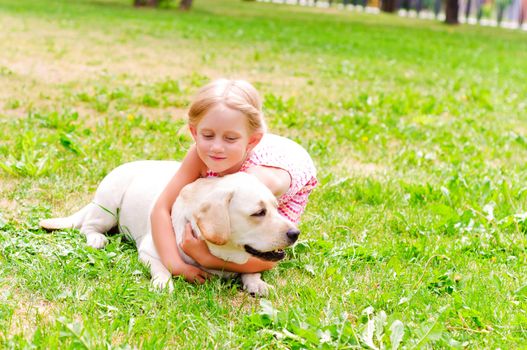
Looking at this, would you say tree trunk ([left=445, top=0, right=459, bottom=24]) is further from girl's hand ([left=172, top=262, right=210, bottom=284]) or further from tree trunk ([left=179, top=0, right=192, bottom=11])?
girl's hand ([left=172, top=262, right=210, bottom=284])

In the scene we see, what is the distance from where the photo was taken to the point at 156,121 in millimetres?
7410

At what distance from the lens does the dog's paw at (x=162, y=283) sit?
11.7 ft

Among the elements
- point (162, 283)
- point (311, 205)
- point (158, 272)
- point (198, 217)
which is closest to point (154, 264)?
point (158, 272)

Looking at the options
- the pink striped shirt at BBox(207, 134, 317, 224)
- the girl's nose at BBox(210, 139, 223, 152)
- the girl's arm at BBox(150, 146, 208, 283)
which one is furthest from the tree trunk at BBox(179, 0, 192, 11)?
the girl's nose at BBox(210, 139, 223, 152)

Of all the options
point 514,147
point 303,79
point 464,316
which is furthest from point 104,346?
point 303,79

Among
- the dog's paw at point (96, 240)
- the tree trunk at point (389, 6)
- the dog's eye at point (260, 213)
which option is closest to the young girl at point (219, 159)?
the dog's eye at point (260, 213)

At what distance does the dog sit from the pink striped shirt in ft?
1.13

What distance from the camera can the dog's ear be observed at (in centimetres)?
343

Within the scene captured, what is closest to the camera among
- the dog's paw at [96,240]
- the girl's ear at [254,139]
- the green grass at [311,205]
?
the green grass at [311,205]

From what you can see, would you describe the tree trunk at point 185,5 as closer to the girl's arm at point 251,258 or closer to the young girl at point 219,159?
the young girl at point 219,159

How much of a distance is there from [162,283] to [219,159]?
2.20 feet

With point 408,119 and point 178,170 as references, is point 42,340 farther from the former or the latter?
point 408,119

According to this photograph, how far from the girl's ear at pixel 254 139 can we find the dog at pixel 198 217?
0.88 ft

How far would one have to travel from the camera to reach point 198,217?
351 cm
